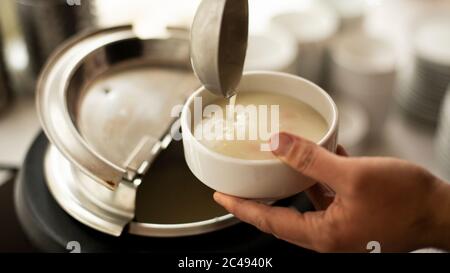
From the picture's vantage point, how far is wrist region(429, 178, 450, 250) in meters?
0.54

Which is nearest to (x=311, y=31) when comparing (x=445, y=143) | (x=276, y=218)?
(x=445, y=143)

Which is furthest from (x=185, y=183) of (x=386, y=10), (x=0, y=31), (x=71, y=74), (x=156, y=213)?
(x=386, y=10)

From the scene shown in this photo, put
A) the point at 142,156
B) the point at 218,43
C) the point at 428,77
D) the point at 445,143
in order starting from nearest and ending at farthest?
the point at 218,43
the point at 142,156
the point at 445,143
the point at 428,77

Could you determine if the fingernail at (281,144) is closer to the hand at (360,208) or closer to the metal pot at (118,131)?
the hand at (360,208)

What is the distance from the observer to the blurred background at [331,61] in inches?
38.5

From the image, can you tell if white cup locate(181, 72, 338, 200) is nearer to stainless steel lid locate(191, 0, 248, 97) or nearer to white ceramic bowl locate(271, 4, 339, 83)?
stainless steel lid locate(191, 0, 248, 97)

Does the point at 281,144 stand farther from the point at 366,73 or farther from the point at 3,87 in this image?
the point at 3,87

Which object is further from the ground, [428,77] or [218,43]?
[218,43]

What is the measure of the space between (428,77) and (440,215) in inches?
23.5

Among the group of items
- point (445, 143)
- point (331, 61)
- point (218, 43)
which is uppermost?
point (218, 43)

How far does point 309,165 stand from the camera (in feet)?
1.57

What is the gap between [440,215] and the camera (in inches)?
21.4

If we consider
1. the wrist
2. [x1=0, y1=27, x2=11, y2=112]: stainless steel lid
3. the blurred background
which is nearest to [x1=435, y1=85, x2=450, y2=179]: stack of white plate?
the blurred background

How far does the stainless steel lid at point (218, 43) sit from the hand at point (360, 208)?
0.08 metres
